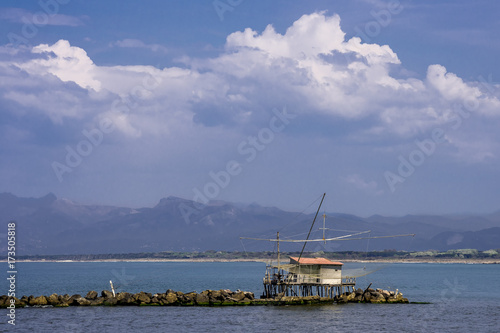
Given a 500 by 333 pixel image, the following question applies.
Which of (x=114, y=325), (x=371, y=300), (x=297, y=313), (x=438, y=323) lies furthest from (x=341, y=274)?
(x=114, y=325)

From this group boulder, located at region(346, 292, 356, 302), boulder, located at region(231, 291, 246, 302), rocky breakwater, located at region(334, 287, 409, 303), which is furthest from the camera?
boulder, located at region(346, 292, 356, 302)

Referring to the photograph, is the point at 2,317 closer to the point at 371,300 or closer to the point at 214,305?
the point at 214,305

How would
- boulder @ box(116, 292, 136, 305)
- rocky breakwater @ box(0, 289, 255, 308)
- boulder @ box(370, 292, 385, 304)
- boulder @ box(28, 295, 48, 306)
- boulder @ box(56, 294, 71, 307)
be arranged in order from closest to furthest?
boulder @ box(28, 295, 48, 306), boulder @ box(56, 294, 71, 307), rocky breakwater @ box(0, 289, 255, 308), boulder @ box(116, 292, 136, 305), boulder @ box(370, 292, 385, 304)

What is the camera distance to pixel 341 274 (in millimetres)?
90000

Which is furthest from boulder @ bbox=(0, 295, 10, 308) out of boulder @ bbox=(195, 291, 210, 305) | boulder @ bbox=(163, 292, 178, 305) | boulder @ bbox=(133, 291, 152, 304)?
boulder @ bbox=(195, 291, 210, 305)

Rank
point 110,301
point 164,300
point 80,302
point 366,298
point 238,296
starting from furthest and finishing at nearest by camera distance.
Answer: point 366,298 → point 238,296 → point 164,300 → point 110,301 → point 80,302

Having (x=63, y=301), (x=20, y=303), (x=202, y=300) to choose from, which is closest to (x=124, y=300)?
(x=63, y=301)

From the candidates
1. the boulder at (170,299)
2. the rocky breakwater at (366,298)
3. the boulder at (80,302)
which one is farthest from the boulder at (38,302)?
the rocky breakwater at (366,298)

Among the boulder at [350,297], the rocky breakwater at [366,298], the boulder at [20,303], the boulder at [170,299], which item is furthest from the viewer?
the boulder at [350,297]

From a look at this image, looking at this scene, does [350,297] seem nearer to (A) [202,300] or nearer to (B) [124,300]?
(A) [202,300]

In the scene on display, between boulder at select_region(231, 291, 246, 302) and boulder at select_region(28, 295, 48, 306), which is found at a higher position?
boulder at select_region(231, 291, 246, 302)

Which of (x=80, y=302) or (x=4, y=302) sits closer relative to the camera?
(x=4, y=302)

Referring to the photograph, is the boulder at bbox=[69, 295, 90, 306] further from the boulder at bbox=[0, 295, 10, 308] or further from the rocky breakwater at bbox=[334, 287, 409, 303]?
the rocky breakwater at bbox=[334, 287, 409, 303]

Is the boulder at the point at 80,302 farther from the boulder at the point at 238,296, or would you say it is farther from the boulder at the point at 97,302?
the boulder at the point at 238,296
